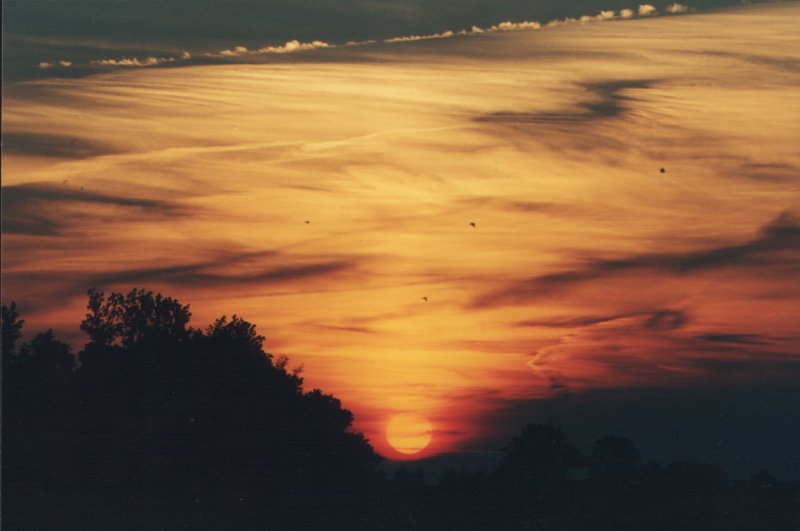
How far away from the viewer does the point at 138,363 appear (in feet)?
220

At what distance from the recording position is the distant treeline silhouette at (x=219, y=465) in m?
58.6

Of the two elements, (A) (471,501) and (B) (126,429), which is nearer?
(B) (126,429)

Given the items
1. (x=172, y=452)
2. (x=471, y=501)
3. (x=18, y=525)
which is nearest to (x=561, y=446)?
(x=471, y=501)

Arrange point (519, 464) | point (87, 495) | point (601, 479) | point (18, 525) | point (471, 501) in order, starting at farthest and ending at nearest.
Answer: point (519, 464)
point (601, 479)
point (471, 501)
point (87, 495)
point (18, 525)

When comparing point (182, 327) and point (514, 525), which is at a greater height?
point (182, 327)

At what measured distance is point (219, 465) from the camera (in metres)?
61.3

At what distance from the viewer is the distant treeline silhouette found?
5864 cm

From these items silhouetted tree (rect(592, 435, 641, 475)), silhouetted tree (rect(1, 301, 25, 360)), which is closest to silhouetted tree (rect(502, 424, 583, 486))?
silhouetted tree (rect(592, 435, 641, 475))

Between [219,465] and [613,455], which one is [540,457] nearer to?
[613,455]

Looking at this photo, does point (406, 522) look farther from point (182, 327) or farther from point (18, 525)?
point (18, 525)

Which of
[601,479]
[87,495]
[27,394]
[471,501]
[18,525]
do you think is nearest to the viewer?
[18,525]

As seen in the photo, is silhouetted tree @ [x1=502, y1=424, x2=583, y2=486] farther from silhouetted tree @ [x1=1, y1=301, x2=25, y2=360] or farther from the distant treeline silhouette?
silhouetted tree @ [x1=1, y1=301, x2=25, y2=360]

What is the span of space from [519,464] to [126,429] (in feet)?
123

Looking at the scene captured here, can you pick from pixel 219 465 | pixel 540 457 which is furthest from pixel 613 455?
pixel 219 465
